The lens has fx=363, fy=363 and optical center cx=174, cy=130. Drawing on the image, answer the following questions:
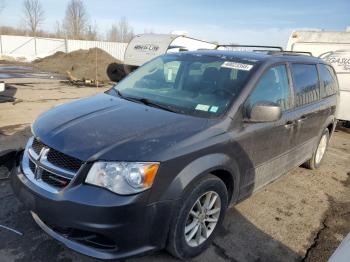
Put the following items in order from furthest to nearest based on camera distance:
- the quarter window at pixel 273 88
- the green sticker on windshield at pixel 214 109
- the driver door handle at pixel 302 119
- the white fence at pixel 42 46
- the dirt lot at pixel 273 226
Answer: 1. the white fence at pixel 42 46
2. the driver door handle at pixel 302 119
3. the quarter window at pixel 273 88
4. the green sticker on windshield at pixel 214 109
5. the dirt lot at pixel 273 226

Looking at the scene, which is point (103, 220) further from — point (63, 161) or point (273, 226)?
point (273, 226)

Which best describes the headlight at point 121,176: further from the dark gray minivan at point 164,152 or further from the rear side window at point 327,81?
the rear side window at point 327,81

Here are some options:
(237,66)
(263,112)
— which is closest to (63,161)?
(263,112)

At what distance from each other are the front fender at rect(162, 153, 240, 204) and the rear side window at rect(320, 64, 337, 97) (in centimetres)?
281

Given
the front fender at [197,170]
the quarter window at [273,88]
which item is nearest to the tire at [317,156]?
the quarter window at [273,88]

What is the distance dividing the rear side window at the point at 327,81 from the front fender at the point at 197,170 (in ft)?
9.22

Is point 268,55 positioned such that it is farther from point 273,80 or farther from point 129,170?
point 129,170

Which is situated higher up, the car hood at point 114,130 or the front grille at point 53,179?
the car hood at point 114,130

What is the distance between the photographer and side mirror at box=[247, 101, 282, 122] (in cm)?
346

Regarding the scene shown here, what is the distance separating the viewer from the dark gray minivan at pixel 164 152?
Result: 2.67 metres

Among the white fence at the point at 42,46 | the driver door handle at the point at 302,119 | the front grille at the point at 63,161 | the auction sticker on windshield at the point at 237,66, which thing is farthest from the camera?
the white fence at the point at 42,46

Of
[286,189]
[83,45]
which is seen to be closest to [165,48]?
[286,189]

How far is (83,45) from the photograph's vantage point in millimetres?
34219

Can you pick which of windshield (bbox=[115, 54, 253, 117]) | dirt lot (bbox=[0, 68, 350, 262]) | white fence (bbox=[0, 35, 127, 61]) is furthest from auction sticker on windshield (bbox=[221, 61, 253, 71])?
white fence (bbox=[0, 35, 127, 61])
